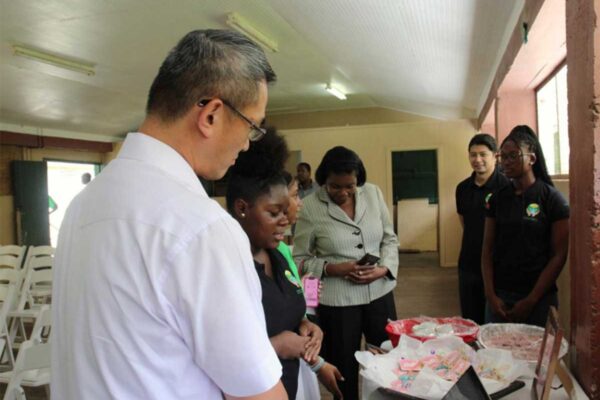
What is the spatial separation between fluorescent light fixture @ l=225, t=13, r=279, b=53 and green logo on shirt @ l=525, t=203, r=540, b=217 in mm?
3258

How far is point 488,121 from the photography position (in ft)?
20.3

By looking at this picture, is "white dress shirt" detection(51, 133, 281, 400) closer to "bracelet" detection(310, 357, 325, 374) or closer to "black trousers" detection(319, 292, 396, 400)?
"bracelet" detection(310, 357, 325, 374)

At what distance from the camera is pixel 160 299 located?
64cm

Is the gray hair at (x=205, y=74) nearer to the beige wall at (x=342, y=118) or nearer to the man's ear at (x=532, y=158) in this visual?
the man's ear at (x=532, y=158)

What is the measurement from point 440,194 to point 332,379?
6.20 meters

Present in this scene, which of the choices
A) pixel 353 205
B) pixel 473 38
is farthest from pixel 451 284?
pixel 353 205

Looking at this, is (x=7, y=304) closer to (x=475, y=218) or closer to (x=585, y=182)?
(x=475, y=218)

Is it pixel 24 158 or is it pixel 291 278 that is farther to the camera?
pixel 24 158

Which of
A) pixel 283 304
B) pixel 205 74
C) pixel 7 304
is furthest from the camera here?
pixel 7 304

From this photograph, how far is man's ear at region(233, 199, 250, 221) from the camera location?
1468 millimetres

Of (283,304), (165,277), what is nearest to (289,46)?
(283,304)

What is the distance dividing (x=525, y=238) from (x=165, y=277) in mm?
1677

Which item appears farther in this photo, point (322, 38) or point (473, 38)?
point (322, 38)

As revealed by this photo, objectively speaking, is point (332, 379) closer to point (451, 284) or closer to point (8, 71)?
point (451, 284)
